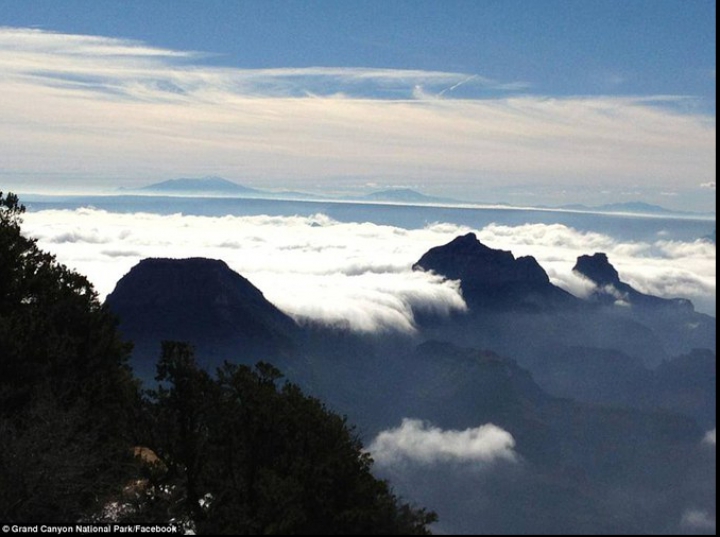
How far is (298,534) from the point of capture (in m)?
25.5

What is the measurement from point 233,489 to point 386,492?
22.2 feet

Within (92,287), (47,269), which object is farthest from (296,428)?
(47,269)

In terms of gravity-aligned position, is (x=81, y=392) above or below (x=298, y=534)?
above

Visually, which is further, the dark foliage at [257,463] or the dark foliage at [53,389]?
the dark foliage at [53,389]

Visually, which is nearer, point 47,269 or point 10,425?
point 10,425

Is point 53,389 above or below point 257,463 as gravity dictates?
above

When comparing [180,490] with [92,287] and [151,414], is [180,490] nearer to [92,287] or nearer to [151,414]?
[151,414]

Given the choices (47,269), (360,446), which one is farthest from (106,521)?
(47,269)

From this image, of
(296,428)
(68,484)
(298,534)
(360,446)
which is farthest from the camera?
(360,446)

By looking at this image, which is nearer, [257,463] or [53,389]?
[257,463]

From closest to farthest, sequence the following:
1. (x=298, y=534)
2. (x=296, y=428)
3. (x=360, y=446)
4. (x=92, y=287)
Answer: (x=298, y=534)
(x=296, y=428)
(x=360, y=446)
(x=92, y=287)

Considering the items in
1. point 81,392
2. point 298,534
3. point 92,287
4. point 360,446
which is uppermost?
point 92,287

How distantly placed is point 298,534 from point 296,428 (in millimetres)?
4917

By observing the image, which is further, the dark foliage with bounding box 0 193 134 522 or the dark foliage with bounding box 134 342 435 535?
A: the dark foliage with bounding box 0 193 134 522
